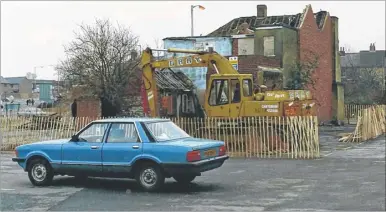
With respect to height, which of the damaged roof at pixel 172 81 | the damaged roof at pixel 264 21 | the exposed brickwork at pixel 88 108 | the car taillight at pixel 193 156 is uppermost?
the damaged roof at pixel 264 21

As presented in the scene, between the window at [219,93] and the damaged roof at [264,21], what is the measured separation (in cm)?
1967

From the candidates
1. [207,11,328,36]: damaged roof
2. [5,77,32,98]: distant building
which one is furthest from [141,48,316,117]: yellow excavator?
[5,77,32,98]: distant building

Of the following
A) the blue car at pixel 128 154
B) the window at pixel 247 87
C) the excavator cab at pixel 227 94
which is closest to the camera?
the blue car at pixel 128 154

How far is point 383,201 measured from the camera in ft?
34.2

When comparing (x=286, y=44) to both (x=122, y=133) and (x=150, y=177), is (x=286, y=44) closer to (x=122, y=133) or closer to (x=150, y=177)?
(x=122, y=133)

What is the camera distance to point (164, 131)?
40.3 feet

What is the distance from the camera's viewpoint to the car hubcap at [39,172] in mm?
12664

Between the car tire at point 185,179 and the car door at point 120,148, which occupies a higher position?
the car door at point 120,148

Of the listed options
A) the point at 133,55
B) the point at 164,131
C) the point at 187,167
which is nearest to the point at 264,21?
the point at 133,55

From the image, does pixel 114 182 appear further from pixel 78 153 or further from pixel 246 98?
pixel 246 98

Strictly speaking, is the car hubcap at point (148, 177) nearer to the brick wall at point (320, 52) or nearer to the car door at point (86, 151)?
the car door at point (86, 151)

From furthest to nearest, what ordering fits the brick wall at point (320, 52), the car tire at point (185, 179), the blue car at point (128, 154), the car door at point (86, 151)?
the brick wall at point (320, 52) → the car tire at point (185, 179) → the car door at point (86, 151) → the blue car at point (128, 154)

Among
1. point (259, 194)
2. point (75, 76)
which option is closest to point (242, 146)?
point (259, 194)

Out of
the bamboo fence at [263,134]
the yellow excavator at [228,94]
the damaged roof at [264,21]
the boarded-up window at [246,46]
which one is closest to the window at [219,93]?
the yellow excavator at [228,94]
